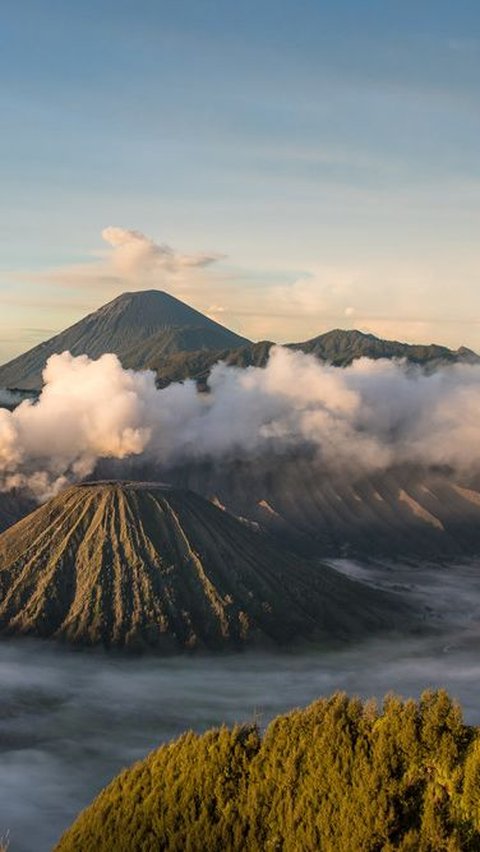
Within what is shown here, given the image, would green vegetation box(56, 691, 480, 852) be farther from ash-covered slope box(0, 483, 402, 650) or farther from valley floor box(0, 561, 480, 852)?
ash-covered slope box(0, 483, 402, 650)

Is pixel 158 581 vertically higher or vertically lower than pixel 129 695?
higher

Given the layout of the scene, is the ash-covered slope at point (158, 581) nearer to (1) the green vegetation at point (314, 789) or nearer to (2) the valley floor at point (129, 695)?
(2) the valley floor at point (129, 695)

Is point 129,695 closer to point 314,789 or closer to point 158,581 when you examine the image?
point 158,581

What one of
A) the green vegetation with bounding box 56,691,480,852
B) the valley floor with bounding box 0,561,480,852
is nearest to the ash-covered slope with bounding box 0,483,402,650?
the valley floor with bounding box 0,561,480,852

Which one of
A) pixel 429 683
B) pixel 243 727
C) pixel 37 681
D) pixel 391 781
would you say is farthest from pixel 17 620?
pixel 391 781

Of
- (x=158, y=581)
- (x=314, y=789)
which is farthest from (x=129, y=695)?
(x=314, y=789)
